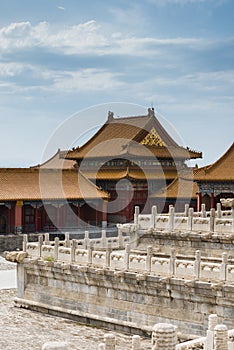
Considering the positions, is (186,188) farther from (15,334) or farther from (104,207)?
(15,334)

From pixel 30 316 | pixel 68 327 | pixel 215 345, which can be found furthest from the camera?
pixel 30 316

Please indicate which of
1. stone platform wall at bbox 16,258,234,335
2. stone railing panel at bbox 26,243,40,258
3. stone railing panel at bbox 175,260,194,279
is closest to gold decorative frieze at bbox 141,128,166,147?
stone railing panel at bbox 26,243,40,258

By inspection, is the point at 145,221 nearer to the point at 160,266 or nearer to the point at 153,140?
the point at 160,266

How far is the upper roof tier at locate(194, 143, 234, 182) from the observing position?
45.6 m

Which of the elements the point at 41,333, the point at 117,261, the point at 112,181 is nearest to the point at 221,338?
the point at 117,261

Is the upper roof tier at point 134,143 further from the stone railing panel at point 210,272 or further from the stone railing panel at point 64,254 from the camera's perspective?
the stone railing panel at point 210,272

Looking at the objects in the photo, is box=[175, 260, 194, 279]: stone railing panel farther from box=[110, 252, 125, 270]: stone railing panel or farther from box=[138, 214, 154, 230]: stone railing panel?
box=[138, 214, 154, 230]: stone railing panel

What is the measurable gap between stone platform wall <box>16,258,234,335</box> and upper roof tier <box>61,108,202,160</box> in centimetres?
2586

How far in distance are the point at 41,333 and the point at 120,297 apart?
10.1 feet

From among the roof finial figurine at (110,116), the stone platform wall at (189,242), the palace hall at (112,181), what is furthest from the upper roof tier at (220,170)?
the stone platform wall at (189,242)

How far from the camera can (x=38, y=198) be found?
44938mm

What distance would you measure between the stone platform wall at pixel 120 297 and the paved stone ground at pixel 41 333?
1.70 ft

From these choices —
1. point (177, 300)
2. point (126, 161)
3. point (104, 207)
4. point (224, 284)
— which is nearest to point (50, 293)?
point (177, 300)

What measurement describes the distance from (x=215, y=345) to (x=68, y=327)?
393 inches
